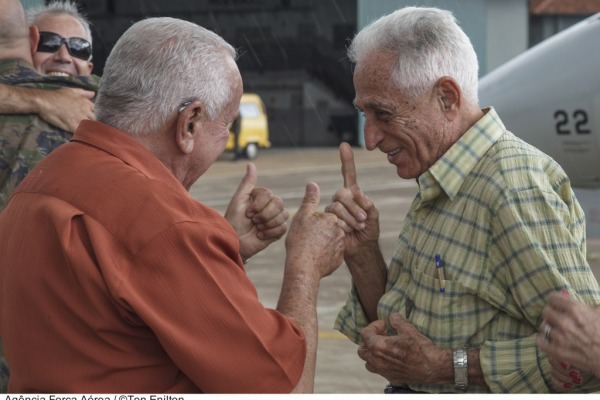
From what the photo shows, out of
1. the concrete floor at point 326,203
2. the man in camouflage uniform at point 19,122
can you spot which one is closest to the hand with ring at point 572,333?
the man in camouflage uniform at point 19,122

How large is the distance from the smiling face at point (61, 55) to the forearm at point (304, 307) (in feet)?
7.01

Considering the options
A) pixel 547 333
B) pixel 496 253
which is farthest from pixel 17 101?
pixel 547 333

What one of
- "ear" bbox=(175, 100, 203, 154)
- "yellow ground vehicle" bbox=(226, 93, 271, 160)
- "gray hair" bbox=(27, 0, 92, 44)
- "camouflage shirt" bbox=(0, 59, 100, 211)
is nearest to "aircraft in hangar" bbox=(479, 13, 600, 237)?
"gray hair" bbox=(27, 0, 92, 44)

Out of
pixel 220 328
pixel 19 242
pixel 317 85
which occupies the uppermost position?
pixel 19 242

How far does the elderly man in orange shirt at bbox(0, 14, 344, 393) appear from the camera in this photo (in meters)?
1.98

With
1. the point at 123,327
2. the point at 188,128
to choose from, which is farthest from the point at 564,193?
the point at 123,327

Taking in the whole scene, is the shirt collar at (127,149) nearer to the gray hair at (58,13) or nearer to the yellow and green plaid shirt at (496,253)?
the yellow and green plaid shirt at (496,253)

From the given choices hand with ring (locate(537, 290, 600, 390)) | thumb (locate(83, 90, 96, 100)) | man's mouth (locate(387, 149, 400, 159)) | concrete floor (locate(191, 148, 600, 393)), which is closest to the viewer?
hand with ring (locate(537, 290, 600, 390))

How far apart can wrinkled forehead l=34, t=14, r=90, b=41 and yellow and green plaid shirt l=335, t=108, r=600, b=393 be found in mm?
2148

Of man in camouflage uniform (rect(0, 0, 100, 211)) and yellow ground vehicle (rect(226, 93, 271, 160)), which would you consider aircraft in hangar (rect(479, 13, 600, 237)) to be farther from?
yellow ground vehicle (rect(226, 93, 271, 160))

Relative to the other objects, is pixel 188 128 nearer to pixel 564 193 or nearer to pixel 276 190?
pixel 564 193

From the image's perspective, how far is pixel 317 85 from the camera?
39.0 metres

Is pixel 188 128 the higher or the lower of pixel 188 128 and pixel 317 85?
the higher

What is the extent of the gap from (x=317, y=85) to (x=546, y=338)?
37.2m
